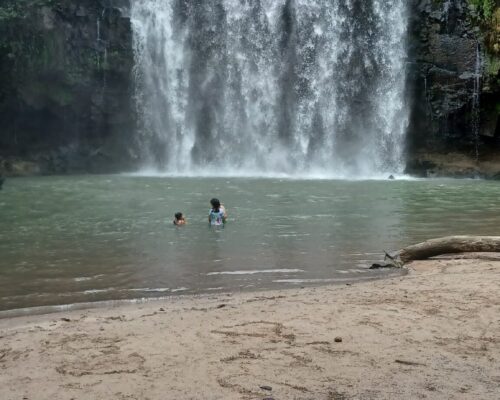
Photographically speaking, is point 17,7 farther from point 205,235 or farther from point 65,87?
point 205,235

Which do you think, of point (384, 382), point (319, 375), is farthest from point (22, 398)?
point (384, 382)

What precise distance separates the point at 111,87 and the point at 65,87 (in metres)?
2.48

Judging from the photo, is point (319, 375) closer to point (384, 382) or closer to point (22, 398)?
point (384, 382)

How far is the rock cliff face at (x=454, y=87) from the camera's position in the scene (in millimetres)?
26812

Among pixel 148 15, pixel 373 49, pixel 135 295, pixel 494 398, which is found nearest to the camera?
pixel 494 398

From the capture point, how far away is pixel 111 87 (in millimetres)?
32281

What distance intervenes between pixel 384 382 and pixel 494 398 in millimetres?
701

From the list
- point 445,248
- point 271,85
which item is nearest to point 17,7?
point 271,85

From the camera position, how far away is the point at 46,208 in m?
16.2

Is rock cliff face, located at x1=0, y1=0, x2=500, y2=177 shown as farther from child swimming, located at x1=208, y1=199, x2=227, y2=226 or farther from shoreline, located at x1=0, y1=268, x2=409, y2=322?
shoreline, located at x1=0, y1=268, x2=409, y2=322

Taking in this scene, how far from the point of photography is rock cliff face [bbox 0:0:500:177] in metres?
27.2

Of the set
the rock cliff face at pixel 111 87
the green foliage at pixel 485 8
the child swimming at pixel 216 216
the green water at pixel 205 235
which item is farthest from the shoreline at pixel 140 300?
the green foliage at pixel 485 8

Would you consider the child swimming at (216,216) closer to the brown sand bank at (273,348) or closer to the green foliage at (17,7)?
the brown sand bank at (273,348)

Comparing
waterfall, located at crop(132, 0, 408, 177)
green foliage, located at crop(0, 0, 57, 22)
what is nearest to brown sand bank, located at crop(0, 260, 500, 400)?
waterfall, located at crop(132, 0, 408, 177)
